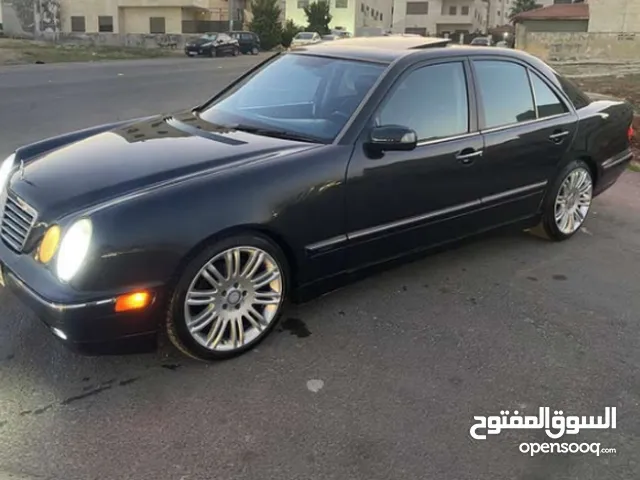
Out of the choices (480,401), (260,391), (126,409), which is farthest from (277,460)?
(480,401)

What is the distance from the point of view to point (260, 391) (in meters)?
3.08

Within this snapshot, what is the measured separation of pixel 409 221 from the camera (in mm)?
3971

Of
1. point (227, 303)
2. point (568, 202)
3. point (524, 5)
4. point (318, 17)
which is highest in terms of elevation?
point (524, 5)

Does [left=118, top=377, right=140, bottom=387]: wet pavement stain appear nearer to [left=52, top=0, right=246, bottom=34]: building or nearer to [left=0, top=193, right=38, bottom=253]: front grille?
[left=0, top=193, right=38, bottom=253]: front grille

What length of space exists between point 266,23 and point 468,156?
5276cm

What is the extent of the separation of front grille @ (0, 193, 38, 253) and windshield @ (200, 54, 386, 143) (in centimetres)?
135

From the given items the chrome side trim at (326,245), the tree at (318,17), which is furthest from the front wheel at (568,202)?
the tree at (318,17)

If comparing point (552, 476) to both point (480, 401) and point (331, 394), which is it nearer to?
point (480, 401)

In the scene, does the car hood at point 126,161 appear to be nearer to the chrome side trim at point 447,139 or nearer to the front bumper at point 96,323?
the front bumper at point 96,323

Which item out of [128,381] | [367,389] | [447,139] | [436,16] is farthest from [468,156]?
[436,16]

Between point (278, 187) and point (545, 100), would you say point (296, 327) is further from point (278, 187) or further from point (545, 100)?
point (545, 100)

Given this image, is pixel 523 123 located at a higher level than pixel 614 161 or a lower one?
higher

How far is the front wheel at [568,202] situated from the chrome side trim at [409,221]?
100 centimetres

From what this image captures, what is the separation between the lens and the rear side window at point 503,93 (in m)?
4.39
